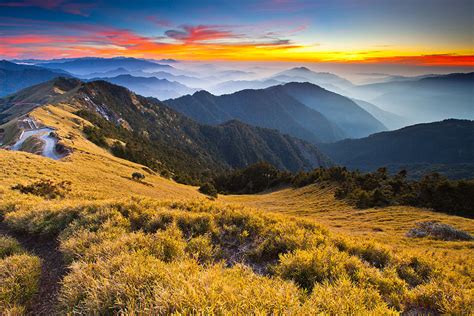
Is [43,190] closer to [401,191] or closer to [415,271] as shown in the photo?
[415,271]

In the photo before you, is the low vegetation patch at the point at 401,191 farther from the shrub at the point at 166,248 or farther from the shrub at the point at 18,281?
the shrub at the point at 18,281

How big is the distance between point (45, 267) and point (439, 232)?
96.9ft

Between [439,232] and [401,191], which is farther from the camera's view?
[401,191]

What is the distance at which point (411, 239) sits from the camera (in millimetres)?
21500

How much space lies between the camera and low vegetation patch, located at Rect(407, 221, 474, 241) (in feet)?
70.6

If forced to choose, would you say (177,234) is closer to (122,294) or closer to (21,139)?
(122,294)

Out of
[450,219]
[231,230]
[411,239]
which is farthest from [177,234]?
[450,219]

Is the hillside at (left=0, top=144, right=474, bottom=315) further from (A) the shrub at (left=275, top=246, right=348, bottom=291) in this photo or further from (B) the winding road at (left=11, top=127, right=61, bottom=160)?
(B) the winding road at (left=11, top=127, right=61, bottom=160)

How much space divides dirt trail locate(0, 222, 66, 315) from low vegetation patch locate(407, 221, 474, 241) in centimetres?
2764

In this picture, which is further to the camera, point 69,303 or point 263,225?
point 263,225

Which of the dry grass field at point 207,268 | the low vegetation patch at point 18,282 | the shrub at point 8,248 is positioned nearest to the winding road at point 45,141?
the dry grass field at point 207,268

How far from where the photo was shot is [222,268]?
660cm

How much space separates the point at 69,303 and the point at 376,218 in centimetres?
3625

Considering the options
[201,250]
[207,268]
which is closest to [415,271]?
[207,268]
